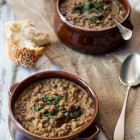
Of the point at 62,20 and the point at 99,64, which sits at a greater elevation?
the point at 62,20

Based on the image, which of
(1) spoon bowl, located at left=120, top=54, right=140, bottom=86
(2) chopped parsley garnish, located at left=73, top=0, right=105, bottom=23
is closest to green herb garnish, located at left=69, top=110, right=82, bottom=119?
(1) spoon bowl, located at left=120, top=54, right=140, bottom=86

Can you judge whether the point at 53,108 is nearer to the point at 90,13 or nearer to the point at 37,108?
the point at 37,108

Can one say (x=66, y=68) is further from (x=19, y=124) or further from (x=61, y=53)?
(x=19, y=124)

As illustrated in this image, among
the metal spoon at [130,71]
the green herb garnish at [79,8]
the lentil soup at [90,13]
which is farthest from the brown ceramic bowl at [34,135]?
the green herb garnish at [79,8]

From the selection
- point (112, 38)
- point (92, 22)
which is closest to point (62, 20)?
point (92, 22)

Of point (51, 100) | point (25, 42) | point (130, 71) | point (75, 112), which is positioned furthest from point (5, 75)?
point (130, 71)

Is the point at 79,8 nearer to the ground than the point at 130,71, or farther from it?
farther from it
